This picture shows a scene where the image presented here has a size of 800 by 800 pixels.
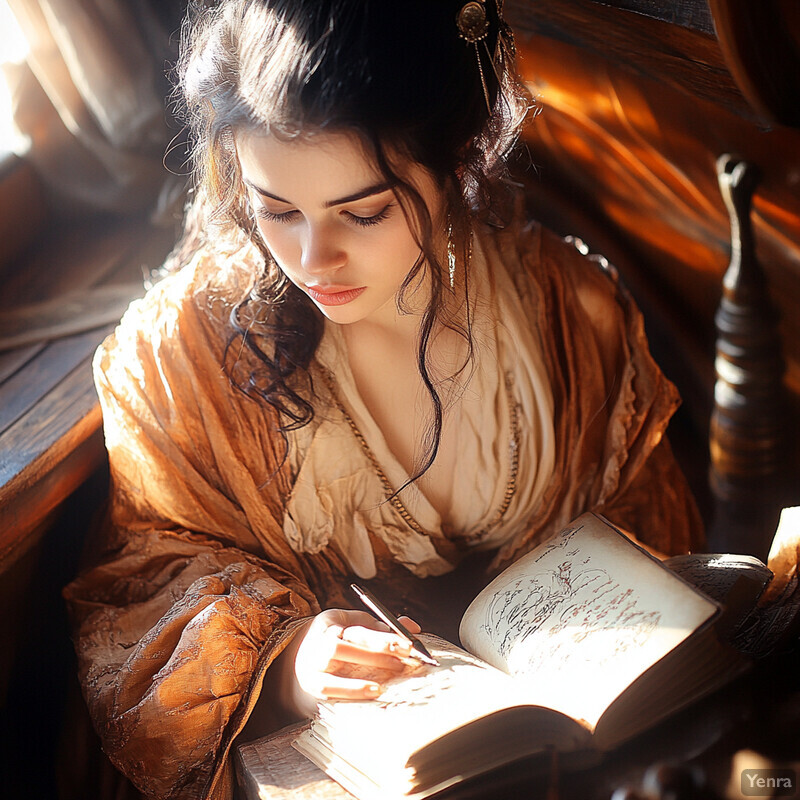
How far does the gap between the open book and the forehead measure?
1.52 ft

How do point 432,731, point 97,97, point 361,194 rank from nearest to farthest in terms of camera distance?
1. point 432,731
2. point 361,194
3. point 97,97

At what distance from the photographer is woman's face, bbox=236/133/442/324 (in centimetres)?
85

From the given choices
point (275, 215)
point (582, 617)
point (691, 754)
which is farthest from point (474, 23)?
point (691, 754)

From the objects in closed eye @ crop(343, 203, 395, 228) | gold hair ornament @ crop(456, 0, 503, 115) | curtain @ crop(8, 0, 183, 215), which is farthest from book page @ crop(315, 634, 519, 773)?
curtain @ crop(8, 0, 183, 215)

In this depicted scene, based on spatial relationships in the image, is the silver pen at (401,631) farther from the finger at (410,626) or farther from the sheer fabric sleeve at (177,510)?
the sheer fabric sleeve at (177,510)

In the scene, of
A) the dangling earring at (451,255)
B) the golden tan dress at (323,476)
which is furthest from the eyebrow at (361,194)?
the golden tan dress at (323,476)

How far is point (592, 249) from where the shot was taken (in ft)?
4.98

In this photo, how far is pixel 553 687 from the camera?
0.82m

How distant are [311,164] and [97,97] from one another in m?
0.78

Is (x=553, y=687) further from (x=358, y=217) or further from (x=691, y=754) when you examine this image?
(x=358, y=217)

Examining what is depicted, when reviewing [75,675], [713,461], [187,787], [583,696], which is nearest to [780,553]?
[583,696]

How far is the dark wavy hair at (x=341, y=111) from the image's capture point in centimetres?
82

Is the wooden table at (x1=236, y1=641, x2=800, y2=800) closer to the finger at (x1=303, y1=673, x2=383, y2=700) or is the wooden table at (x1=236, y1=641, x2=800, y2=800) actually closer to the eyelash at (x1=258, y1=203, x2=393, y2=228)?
the finger at (x1=303, y1=673, x2=383, y2=700)

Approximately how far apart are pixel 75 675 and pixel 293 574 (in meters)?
0.31
